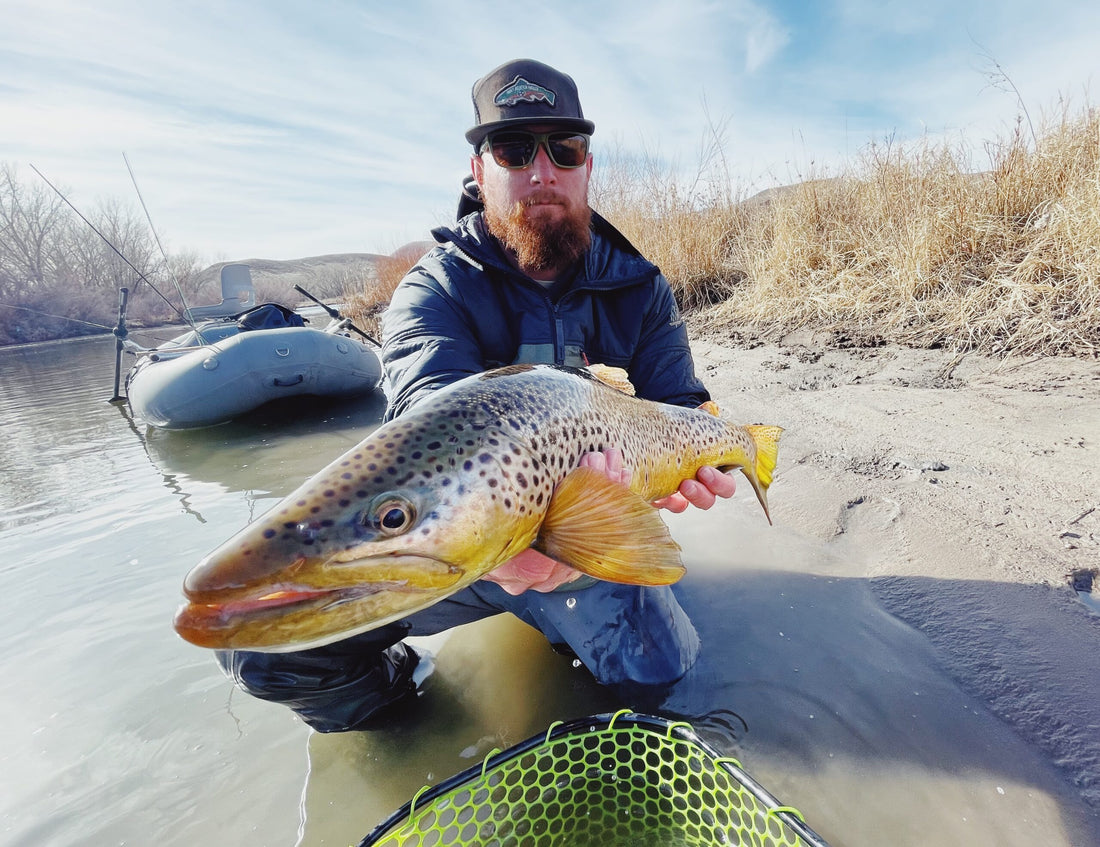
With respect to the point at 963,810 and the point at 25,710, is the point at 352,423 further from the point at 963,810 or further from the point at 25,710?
the point at 963,810

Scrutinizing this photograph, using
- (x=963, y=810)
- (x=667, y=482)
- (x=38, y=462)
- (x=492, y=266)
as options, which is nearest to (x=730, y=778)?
(x=963, y=810)

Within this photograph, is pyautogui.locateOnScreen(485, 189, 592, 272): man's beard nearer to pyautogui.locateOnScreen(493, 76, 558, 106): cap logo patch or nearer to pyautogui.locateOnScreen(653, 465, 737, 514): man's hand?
pyautogui.locateOnScreen(493, 76, 558, 106): cap logo patch

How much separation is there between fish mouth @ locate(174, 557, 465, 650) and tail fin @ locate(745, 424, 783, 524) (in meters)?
2.10

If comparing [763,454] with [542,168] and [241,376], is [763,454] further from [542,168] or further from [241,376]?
[241,376]

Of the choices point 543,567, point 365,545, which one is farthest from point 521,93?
point 365,545

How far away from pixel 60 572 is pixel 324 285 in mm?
56128

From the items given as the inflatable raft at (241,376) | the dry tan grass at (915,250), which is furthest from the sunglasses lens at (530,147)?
the inflatable raft at (241,376)

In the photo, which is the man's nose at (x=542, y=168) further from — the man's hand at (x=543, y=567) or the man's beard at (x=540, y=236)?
the man's hand at (x=543, y=567)

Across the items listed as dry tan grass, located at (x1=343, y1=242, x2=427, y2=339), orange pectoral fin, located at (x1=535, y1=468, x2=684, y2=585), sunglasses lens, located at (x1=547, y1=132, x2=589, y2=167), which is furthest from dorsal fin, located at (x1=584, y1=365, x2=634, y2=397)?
dry tan grass, located at (x1=343, y1=242, x2=427, y2=339)

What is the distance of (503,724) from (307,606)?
1673mm

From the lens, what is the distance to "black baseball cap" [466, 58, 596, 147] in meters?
2.90

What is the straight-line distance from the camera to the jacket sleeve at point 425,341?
7.71 ft

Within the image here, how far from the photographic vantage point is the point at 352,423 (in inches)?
341

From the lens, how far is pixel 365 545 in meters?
1.16
